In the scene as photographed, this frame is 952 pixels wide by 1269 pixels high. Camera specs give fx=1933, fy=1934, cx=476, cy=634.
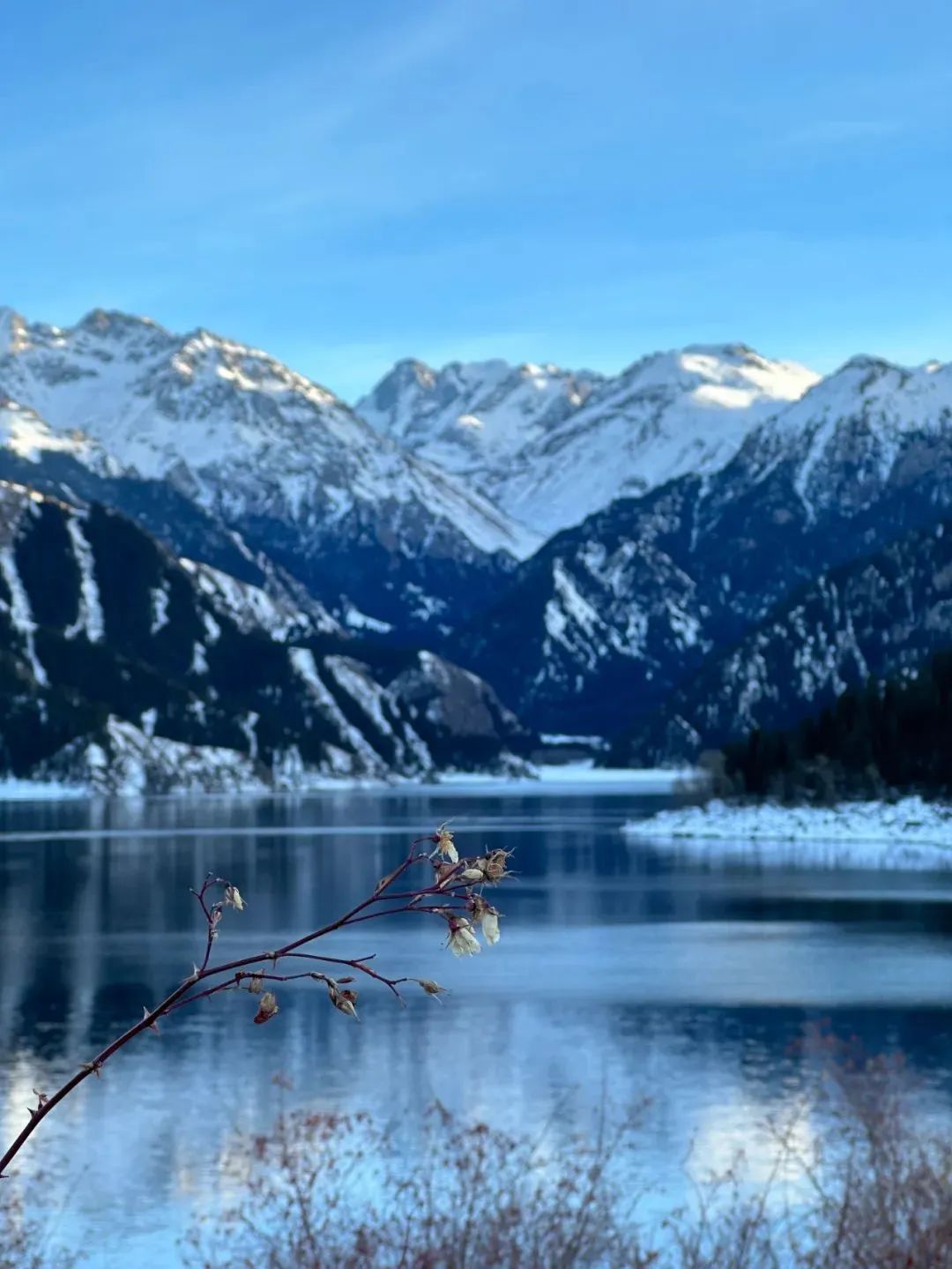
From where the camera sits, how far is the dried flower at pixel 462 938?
8227 millimetres

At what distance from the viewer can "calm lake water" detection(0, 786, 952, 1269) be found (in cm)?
3962

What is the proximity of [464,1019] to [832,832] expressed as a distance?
129 metres

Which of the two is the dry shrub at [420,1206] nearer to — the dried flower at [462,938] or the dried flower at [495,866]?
the dried flower at [462,938]

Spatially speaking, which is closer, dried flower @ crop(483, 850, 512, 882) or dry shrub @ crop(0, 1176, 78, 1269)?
dried flower @ crop(483, 850, 512, 882)

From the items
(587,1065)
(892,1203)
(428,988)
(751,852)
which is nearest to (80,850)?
(751,852)

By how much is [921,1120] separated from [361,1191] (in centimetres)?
1220

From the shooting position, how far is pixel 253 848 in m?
162

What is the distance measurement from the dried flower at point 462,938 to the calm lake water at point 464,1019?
11645 millimetres

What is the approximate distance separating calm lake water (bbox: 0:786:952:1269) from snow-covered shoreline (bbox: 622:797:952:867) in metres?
41.3

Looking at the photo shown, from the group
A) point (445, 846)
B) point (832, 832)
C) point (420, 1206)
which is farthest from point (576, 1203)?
point (832, 832)

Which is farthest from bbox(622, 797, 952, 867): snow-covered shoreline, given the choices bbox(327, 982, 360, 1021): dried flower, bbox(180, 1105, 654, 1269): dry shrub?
bbox(327, 982, 360, 1021): dried flower

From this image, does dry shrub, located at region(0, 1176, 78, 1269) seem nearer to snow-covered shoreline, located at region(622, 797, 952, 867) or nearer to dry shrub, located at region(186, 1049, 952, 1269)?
dry shrub, located at region(186, 1049, 952, 1269)

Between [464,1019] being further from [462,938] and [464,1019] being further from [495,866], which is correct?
[495,866]

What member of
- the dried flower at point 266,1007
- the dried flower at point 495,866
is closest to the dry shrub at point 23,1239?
the dried flower at point 266,1007
